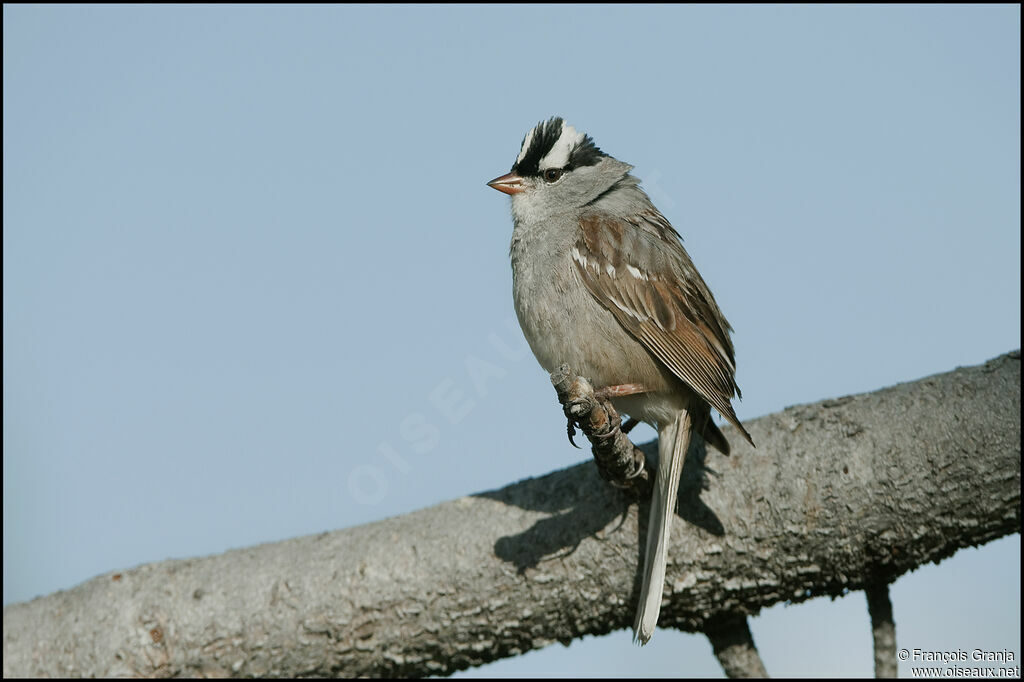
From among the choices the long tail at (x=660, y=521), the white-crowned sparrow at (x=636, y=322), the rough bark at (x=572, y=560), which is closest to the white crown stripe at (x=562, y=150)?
the white-crowned sparrow at (x=636, y=322)

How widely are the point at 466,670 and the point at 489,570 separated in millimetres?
546

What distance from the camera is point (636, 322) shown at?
4.30 m

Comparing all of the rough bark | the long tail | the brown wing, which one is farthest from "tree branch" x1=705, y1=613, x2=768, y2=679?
the brown wing

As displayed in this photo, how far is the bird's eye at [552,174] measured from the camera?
4918 mm

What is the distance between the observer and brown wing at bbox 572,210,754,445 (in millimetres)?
4273

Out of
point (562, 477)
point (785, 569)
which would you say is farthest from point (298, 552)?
point (785, 569)

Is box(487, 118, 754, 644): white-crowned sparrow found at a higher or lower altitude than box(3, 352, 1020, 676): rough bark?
higher

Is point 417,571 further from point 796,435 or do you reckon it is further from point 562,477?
point 796,435

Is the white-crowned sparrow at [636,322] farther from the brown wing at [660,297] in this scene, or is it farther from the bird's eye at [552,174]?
the bird's eye at [552,174]

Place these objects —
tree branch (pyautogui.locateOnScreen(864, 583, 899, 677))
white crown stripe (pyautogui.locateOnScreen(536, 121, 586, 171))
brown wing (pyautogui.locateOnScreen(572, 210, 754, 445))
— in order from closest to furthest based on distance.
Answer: tree branch (pyautogui.locateOnScreen(864, 583, 899, 677)) < brown wing (pyautogui.locateOnScreen(572, 210, 754, 445)) < white crown stripe (pyautogui.locateOnScreen(536, 121, 586, 171))

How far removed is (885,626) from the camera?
3.88 m

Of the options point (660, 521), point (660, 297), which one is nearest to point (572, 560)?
point (660, 521)

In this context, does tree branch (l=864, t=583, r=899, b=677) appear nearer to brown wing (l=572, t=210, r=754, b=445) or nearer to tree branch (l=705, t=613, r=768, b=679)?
tree branch (l=705, t=613, r=768, b=679)

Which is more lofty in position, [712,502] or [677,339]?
[677,339]
